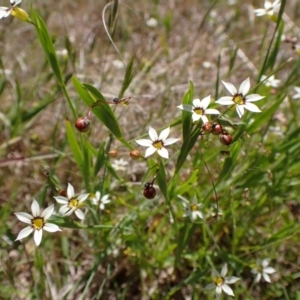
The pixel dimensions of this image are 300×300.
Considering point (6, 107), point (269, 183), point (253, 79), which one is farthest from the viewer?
point (253, 79)

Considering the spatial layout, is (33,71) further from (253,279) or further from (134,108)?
(253,279)

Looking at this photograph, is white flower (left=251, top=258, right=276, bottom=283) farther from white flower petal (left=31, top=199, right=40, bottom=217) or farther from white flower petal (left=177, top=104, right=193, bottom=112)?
white flower petal (left=31, top=199, right=40, bottom=217)

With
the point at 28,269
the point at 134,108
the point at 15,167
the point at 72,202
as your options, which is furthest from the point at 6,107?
the point at 72,202

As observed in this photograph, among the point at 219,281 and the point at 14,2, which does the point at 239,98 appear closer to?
the point at 219,281

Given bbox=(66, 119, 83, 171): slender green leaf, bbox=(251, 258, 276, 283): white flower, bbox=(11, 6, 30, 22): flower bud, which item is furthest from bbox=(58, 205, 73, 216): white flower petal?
bbox=(251, 258, 276, 283): white flower

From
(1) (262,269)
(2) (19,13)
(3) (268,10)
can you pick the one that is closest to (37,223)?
(2) (19,13)

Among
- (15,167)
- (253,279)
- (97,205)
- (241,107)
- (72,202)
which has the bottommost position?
(253,279)
